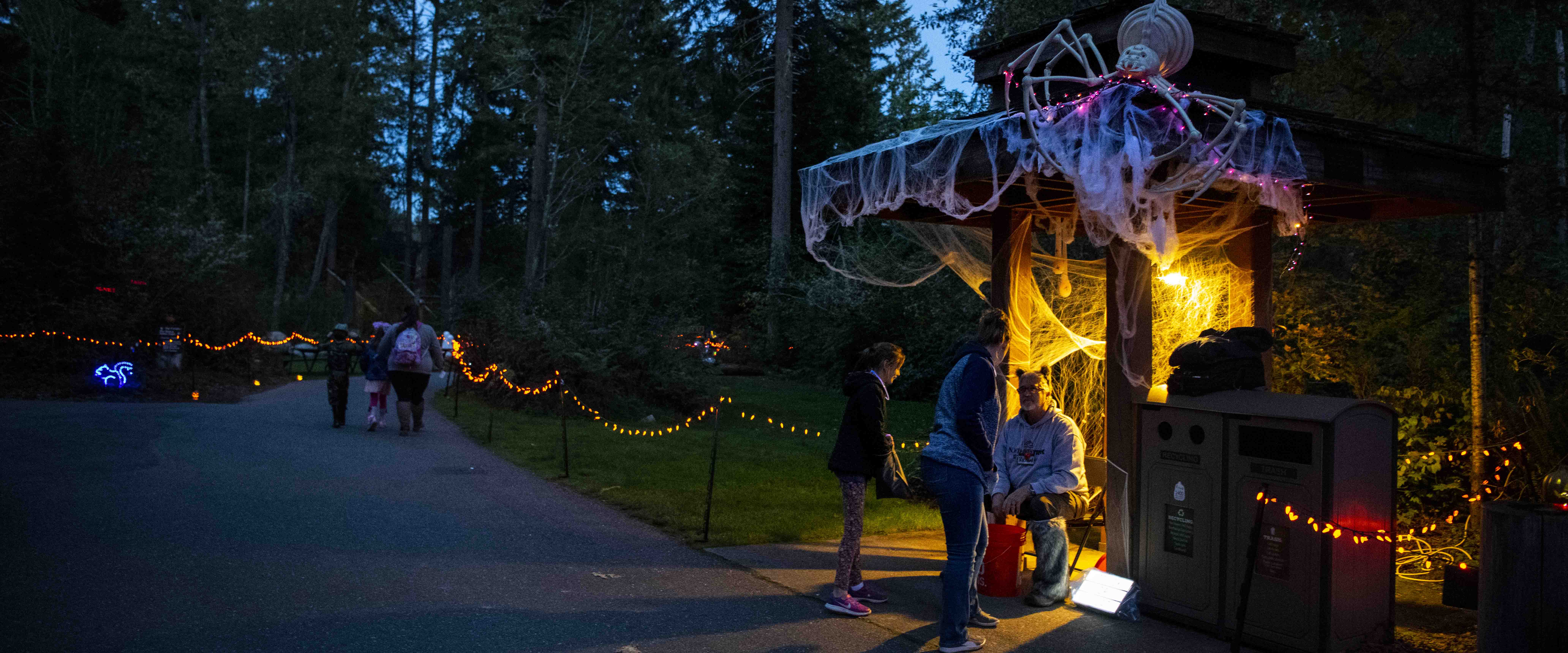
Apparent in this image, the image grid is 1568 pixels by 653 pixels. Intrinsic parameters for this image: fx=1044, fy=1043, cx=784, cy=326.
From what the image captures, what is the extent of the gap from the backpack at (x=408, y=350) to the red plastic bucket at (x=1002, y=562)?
9.75 m

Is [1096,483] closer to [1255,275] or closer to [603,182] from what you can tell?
[1255,275]

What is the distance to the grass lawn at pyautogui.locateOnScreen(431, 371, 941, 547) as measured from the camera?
Result: 350 inches

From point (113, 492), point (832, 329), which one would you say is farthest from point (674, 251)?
point (113, 492)

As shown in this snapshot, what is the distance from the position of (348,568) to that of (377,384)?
8703mm

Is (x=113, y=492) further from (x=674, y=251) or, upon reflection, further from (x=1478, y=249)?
(x=674, y=251)

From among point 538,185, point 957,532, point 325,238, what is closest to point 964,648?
point 957,532

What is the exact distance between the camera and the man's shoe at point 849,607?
5996mm

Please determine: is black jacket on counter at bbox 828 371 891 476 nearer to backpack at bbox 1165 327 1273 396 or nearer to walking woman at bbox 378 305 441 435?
backpack at bbox 1165 327 1273 396

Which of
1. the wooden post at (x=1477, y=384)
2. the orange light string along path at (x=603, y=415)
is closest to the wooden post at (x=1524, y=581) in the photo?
the wooden post at (x=1477, y=384)

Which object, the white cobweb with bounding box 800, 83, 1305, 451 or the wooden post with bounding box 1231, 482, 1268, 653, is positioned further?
the white cobweb with bounding box 800, 83, 1305, 451

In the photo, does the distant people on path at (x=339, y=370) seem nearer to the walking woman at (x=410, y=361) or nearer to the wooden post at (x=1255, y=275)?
the walking woman at (x=410, y=361)

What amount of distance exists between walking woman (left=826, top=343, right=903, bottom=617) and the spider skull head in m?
2.30

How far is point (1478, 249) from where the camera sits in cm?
753

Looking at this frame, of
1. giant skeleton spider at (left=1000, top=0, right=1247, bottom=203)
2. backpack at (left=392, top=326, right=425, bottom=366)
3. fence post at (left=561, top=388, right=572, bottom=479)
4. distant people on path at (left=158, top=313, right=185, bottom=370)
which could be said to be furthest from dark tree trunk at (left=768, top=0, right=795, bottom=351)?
giant skeleton spider at (left=1000, top=0, right=1247, bottom=203)
